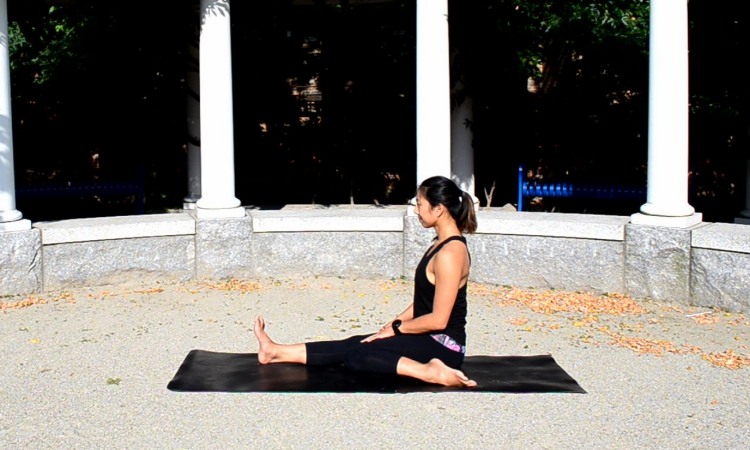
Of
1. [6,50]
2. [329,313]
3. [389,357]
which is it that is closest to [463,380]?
[389,357]

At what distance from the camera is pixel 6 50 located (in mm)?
10367

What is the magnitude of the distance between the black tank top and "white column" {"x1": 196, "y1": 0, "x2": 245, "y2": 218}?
4498mm

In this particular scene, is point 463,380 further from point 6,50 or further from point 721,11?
point 721,11

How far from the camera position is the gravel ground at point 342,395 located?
612cm

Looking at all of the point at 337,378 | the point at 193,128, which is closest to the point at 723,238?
the point at 337,378

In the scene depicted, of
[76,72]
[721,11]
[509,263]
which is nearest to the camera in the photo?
[509,263]

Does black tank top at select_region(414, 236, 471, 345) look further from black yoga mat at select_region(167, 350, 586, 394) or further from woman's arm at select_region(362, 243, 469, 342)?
black yoga mat at select_region(167, 350, 586, 394)

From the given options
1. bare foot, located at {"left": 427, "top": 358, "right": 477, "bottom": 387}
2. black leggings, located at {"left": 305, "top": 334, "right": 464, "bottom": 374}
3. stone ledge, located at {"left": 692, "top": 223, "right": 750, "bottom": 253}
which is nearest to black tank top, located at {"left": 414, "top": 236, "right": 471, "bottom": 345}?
black leggings, located at {"left": 305, "top": 334, "right": 464, "bottom": 374}

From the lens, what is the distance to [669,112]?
32.7ft

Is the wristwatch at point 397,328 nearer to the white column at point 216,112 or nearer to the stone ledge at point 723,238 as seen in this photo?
the stone ledge at point 723,238

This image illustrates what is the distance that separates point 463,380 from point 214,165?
17.0ft

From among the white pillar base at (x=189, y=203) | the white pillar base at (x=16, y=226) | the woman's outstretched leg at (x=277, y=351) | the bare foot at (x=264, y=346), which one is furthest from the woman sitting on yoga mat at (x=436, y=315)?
the white pillar base at (x=189, y=203)

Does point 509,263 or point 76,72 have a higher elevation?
point 76,72

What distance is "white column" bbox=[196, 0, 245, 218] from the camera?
11.1 meters
